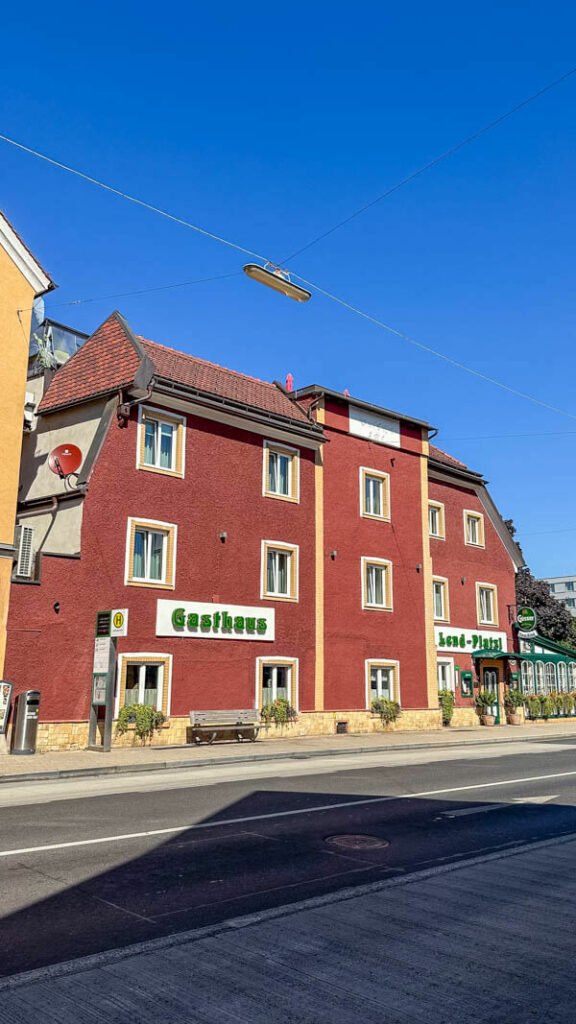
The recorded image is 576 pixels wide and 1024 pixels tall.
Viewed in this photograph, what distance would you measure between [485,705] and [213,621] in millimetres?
15072

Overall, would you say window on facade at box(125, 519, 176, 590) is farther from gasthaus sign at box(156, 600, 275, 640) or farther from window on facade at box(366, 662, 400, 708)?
window on facade at box(366, 662, 400, 708)

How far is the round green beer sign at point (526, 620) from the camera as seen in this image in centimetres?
3394

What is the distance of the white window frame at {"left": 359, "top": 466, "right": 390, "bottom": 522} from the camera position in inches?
1115

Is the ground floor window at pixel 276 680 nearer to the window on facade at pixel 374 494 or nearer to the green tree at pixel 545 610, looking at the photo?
the window on facade at pixel 374 494

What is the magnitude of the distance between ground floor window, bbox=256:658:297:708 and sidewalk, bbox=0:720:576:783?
144cm

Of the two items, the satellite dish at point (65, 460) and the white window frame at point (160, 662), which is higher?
the satellite dish at point (65, 460)

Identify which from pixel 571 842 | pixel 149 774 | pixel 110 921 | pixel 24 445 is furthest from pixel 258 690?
pixel 110 921

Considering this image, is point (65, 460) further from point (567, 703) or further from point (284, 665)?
point (567, 703)

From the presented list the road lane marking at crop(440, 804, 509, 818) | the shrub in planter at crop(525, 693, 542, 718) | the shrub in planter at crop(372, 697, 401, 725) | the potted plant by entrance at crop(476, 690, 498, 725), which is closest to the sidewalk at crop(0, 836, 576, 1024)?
the road lane marking at crop(440, 804, 509, 818)

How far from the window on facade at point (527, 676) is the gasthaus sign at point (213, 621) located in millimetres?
16042

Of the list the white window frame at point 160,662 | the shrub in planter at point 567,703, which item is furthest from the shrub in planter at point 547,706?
the white window frame at point 160,662

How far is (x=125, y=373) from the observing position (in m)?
21.8

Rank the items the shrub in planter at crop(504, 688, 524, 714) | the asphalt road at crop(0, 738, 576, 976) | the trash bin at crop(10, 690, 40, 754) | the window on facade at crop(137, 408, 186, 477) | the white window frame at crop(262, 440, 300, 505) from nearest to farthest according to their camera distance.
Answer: the asphalt road at crop(0, 738, 576, 976) < the trash bin at crop(10, 690, 40, 754) < the window on facade at crop(137, 408, 186, 477) < the white window frame at crop(262, 440, 300, 505) < the shrub in planter at crop(504, 688, 524, 714)

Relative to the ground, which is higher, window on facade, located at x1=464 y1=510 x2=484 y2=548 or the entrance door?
window on facade, located at x1=464 y1=510 x2=484 y2=548
